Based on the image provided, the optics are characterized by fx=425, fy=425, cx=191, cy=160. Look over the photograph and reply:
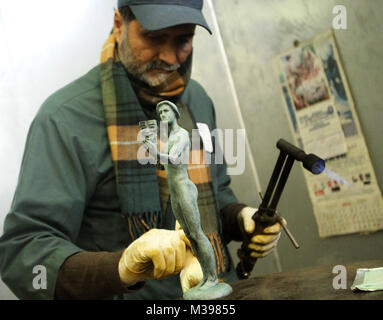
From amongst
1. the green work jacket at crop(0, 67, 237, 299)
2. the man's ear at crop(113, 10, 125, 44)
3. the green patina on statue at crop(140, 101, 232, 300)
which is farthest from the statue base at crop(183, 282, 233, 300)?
the man's ear at crop(113, 10, 125, 44)

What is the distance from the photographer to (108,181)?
40.3 inches

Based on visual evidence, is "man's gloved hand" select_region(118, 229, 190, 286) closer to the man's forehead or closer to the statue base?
the statue base

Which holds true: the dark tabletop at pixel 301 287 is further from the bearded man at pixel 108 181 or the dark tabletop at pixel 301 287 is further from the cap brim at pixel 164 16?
the cap brim at pixel 164 16

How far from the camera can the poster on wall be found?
1093 mm

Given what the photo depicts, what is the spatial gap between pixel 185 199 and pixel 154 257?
0.12m

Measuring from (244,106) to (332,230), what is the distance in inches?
17.3

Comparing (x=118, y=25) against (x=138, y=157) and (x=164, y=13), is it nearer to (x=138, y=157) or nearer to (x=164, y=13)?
(x=164, y=13)

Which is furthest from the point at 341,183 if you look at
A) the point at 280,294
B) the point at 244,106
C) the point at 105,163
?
the point at 105,163

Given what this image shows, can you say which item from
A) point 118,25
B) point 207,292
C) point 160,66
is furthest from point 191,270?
point 118,25

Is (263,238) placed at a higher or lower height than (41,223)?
lower

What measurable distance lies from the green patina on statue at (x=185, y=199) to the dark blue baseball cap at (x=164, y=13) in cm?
25
